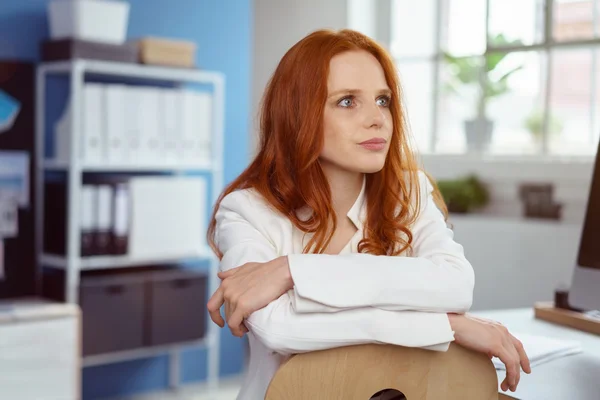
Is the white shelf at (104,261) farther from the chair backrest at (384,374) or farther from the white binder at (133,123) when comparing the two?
the chair backrest at (384,374)

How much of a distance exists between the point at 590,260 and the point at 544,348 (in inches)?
8.9

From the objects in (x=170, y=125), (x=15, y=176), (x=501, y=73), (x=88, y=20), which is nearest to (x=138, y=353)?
(x=15, y=176)

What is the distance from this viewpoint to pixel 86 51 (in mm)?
3518

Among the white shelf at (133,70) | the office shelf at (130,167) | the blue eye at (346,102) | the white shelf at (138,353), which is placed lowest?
the white shelf at (138,353)

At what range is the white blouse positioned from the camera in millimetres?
1170

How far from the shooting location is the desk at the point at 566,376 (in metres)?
1.27

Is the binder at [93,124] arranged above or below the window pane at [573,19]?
below

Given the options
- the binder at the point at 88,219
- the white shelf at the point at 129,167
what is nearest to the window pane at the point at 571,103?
the white shelf at the point at 129,167

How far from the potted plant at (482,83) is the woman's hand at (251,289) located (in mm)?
3225

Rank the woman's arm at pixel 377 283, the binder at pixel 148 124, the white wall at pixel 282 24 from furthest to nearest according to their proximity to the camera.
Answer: the white wall at pixel 282 24, the binder at pixel 148 124, the woman's arm at pixel 377 283

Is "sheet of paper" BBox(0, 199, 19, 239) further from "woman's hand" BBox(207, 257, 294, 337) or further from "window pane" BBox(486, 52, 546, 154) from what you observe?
"woman's hand" BBox(207, 257, 294, 337)

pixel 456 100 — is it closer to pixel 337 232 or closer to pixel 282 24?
pixel 282 24

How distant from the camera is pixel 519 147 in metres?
4.21

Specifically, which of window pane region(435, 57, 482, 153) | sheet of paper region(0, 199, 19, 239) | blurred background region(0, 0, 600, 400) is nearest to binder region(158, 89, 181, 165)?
blurred background region(0, 0, 600, 400)
